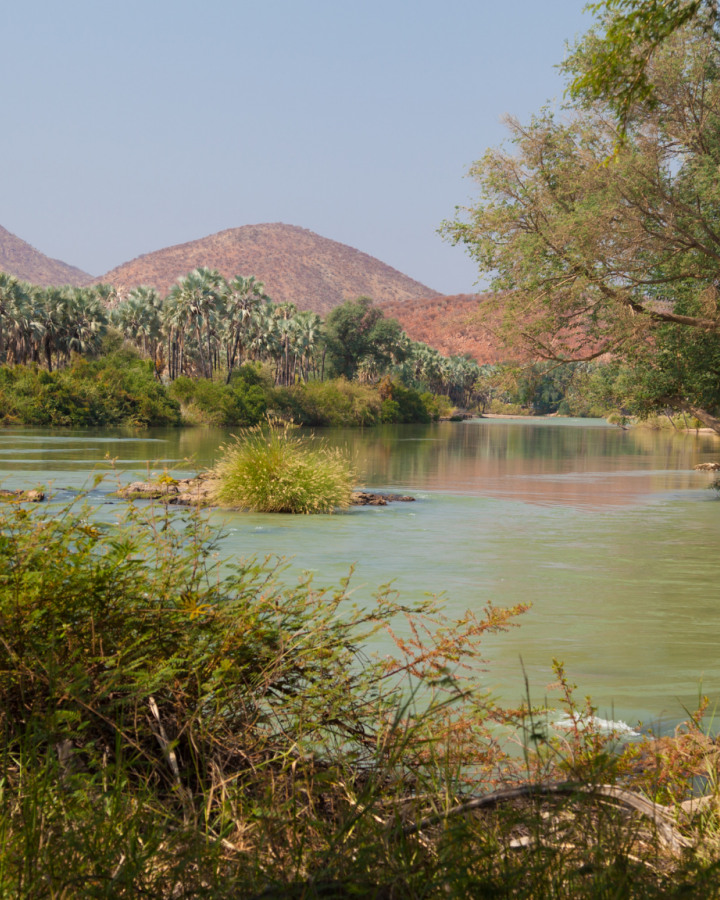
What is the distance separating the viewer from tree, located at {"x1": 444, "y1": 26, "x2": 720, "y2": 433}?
20.0 meters

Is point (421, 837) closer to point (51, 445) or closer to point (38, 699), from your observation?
point (38, 699)

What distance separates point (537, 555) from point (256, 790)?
1188cm

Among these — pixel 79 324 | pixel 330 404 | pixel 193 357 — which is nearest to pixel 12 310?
pixel 79 324

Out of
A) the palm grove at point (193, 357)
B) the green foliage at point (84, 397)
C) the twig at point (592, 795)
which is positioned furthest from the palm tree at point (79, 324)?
the twig at point (592, 795)

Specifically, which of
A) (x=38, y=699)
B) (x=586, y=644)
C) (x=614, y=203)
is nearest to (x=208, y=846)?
(x=38, y=699)

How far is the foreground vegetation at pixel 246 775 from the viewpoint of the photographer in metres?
2.38

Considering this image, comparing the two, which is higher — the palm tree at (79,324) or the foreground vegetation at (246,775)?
the palm tree at (79,324)

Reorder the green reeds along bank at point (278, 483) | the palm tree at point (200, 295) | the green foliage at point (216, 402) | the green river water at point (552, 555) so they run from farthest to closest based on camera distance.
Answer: the palm tree at point (200, 295) → the green foliage at point (216, 402) → the green reeds along bank at point (278, 483) → the green river water at point (552, 555)

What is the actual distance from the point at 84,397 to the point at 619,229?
53386 mm

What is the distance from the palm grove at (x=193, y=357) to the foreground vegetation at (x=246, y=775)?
205 feet

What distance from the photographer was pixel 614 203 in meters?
20.1

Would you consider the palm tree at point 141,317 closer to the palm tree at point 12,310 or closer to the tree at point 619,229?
the palm tree at point 12,310

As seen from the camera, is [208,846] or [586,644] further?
[586,644]

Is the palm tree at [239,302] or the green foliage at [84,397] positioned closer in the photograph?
the green foliage at [84,397]
